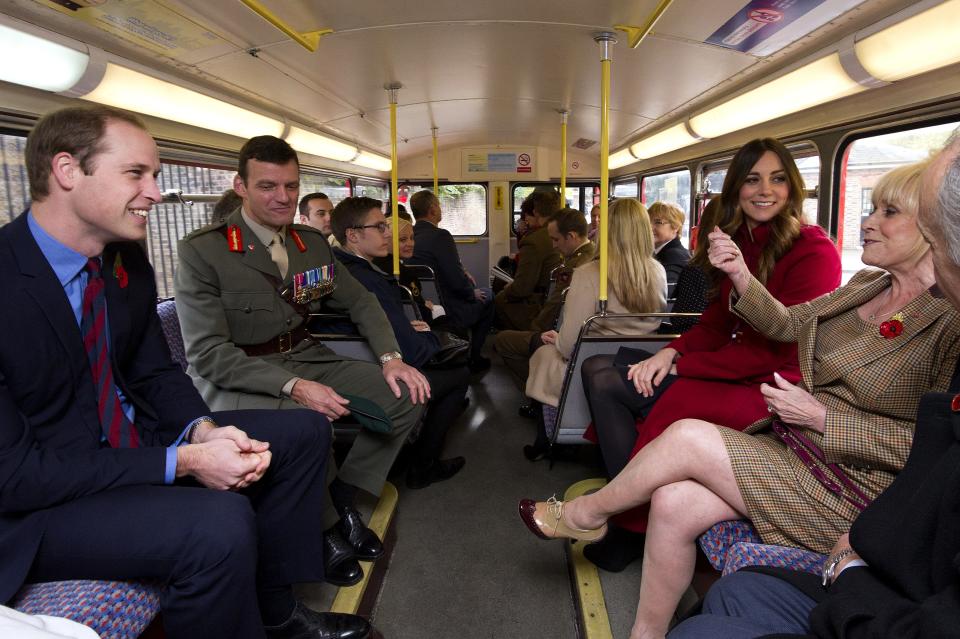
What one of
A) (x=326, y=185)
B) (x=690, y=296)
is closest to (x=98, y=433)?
(x=690, y=296)

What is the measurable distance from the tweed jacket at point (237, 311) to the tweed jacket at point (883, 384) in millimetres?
2039

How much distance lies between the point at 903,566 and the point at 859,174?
3086 millimetres

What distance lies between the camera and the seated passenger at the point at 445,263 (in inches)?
218

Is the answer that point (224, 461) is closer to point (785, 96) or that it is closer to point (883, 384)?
point (883, 384)

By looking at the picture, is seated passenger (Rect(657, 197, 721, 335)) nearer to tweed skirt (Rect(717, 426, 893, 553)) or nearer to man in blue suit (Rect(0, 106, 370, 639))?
tweed skirt (Rect(717, 426, 893, 553))

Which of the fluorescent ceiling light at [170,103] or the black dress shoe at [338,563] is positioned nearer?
the black dress shoe at [338,563]

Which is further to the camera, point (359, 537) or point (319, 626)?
point (359, 537)

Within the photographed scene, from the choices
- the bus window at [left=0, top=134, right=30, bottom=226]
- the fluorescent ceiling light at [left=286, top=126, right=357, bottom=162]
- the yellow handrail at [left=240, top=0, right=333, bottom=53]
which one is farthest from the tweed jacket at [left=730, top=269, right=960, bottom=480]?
the fluorescent ceiling light at [left=286, top=126, right=357, bottom=162]

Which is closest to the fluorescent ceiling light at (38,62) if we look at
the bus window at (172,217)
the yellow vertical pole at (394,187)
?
the bus window at (172,217)

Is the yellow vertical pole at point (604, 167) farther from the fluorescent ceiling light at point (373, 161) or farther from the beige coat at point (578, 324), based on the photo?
the fluorescent ceiling light at point (373, 161)

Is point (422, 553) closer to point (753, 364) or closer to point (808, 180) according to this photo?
point (753, 364)

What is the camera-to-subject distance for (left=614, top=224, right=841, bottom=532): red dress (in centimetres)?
234

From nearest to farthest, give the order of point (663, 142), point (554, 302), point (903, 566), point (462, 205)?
1. point (903, 566)
2. point (554, 302)
3. point (663, 142)
4. point (462, 205)

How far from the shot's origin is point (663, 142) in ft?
19.9
